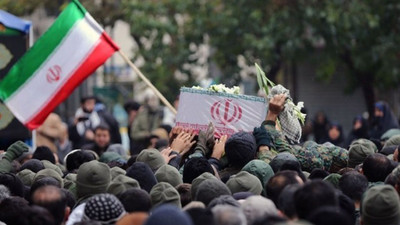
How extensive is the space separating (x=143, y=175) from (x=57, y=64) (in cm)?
445

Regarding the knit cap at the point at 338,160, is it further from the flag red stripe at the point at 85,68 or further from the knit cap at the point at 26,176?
the flag red stripe at the point at 85,68

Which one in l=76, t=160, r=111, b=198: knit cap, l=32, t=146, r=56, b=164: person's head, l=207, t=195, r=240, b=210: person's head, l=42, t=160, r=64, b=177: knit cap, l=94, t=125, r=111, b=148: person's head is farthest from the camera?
l=94, t=125, r=111, b=148: person's head

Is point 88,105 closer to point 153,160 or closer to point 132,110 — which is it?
point 132,110

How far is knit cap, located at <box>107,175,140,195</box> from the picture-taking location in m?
7.67

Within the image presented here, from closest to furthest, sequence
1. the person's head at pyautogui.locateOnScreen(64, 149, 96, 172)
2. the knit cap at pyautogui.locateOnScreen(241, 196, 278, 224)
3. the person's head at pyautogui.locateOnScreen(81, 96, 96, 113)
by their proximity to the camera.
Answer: the knit cap at pyautogui.locateOnScreen(241, 196, 278, 224), the person's head at pyautogui.locateOnScreen(64, 149, 96, 172), the person's head at pyautogui.locateOnScreen(81, 96, 96, 113)

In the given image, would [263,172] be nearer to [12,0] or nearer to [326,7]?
[326,7]

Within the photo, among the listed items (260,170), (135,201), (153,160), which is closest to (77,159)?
(153,160)

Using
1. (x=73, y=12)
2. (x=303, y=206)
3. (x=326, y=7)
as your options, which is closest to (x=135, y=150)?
(x=73, y=12)

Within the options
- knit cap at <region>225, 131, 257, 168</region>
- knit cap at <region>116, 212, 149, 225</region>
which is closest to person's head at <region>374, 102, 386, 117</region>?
knit cap at <region>225, 131, 257, 168</region>

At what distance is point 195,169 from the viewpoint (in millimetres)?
8422

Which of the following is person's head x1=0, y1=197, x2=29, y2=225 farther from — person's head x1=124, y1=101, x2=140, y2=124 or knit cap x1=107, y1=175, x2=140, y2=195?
person's head x1=124, y1=101, x2=140, y2=124

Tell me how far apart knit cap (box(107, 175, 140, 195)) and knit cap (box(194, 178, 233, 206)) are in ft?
1.80

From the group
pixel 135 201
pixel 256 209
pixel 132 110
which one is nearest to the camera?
pixel 256 209

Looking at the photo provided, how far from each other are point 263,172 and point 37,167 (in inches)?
93.4
